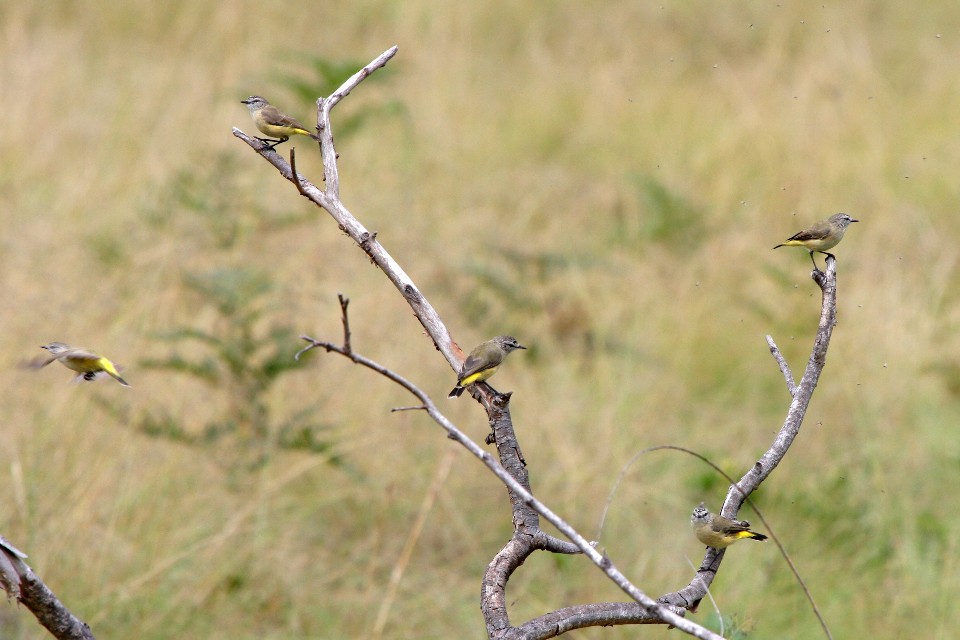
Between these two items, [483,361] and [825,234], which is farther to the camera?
[825,234]

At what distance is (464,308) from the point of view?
6.89m

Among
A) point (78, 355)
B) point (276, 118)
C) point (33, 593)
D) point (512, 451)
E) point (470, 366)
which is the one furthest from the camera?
point (276, 118)

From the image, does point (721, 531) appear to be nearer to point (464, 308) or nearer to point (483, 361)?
point (483, 361)

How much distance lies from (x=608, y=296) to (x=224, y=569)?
3.93 metres

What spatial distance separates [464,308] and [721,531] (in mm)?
5304

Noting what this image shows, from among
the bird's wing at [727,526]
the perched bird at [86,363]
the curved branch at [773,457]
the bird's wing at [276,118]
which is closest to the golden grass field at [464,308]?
the bird's wing at [727,526]

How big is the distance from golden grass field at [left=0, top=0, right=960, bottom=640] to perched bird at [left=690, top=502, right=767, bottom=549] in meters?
0.40

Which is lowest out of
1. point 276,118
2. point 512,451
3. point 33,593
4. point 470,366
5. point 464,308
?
point 33,593

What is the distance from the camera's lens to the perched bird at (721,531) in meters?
1.58

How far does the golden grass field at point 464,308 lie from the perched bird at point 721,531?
1.30 ft

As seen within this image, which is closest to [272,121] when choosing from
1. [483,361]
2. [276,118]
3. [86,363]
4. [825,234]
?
[276,118]

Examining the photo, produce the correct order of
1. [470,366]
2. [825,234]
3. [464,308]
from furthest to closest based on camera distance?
[464,308]
[825,234]
[470,366]

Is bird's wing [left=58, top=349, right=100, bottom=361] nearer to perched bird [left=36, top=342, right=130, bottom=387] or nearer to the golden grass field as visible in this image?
perched bird [left=36, top=342, right=130, bottom=387]

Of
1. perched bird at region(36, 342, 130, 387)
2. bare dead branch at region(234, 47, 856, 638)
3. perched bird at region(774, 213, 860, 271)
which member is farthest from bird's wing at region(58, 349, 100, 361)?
perched bird at region(774, 213, 860, 271)
